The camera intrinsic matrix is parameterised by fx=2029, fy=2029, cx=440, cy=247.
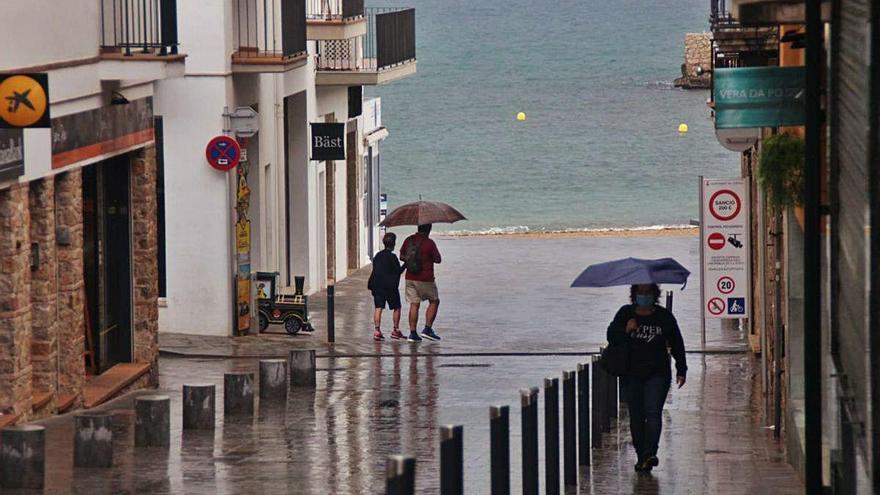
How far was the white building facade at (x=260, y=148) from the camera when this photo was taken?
92.2 ft

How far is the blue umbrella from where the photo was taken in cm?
1599

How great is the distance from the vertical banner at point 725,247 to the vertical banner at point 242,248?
7177mm

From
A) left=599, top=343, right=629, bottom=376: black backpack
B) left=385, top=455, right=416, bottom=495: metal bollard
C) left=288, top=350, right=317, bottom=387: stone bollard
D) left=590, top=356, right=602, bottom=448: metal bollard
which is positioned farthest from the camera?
left=288, top=350, right=317, bottom=387: stone bollard

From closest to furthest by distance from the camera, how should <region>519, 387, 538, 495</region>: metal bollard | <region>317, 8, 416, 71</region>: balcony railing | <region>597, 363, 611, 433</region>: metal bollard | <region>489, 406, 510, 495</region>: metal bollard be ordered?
<region>489, 406, 510, 495</region>: metal bollard, <region>519, 387, 538, 495</region>: metal bollard, <region>597, 363, 611, 433</region>: metal bollard, <region>317, 8, 416, 71</region>: balcony railing

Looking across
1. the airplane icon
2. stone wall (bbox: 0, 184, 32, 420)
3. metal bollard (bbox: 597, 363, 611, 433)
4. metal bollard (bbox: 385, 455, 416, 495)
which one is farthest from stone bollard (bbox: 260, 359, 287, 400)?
metal bollard (bbox: 385, 455, 416, 495)

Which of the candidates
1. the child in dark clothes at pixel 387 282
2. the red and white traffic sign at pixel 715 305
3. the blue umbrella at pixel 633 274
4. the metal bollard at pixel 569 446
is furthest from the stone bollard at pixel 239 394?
the child in dark clothes at pixel 387 282

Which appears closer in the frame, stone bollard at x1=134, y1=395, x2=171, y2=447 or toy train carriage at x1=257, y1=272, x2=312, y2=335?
stone bollard at x1=134, y1=395, x2=171, y2=447

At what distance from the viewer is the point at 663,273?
16.4m

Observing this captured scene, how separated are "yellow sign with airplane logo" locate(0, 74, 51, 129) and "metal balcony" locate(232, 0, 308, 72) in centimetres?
1205

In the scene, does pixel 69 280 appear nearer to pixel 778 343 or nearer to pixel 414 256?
pixel 778 343

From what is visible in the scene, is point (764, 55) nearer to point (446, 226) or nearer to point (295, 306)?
point (295, 306)

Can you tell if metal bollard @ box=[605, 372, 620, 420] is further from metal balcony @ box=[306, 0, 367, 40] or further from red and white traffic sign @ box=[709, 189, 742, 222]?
metal balcony @ box=[306, 0, 367, 40]

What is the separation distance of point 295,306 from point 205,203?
192 cm

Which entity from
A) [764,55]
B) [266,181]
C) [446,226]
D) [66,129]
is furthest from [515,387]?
[446,226]
